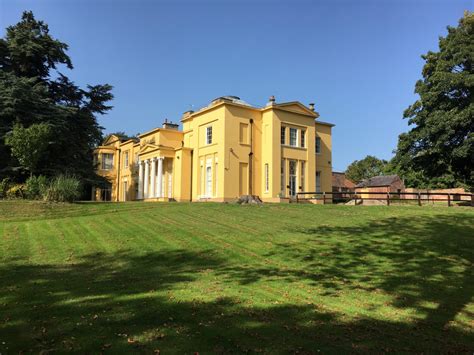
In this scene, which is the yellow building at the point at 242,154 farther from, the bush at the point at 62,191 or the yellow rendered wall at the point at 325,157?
the bush at the point at 62,191

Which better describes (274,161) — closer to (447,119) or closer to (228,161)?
(228,161)

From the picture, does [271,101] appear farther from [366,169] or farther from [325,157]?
[366,169]

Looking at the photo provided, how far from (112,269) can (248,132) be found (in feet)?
80.1

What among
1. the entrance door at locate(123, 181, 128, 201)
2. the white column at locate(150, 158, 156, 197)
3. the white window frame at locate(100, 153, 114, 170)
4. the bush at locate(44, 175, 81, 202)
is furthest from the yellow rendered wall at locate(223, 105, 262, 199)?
the white window frame at locate(100, 153, 114, 170)

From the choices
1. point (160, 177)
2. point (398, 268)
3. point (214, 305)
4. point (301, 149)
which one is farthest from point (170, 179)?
point (214, 305)

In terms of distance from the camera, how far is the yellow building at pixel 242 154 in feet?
105

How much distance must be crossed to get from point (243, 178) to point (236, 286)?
24.8 m

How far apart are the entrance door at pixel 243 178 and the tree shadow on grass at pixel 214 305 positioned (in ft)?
66.9

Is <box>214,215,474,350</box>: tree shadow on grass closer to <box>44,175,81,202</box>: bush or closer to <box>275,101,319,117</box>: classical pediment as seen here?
<box>44,175,81,202</box>: bush

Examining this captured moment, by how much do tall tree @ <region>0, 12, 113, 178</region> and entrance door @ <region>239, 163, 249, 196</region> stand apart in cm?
1161

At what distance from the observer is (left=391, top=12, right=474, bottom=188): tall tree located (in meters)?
27.5

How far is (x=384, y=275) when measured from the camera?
8992mm

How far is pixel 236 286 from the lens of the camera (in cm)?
775

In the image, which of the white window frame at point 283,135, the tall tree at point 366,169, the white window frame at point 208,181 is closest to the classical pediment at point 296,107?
the white window frame at point 283,135
